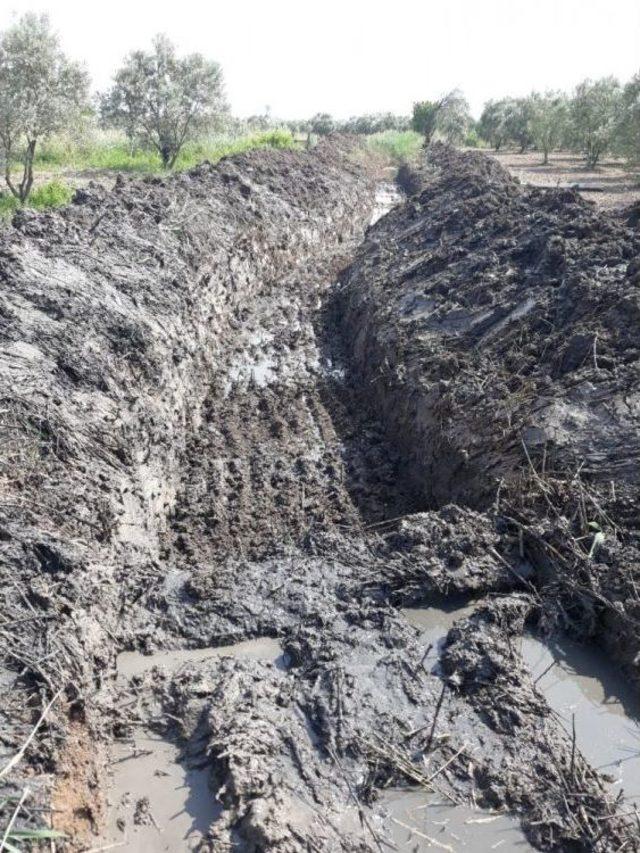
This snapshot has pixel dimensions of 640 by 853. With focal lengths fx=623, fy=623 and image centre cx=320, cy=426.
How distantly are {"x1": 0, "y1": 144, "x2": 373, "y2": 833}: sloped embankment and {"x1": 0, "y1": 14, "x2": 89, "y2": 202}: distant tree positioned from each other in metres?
3.82

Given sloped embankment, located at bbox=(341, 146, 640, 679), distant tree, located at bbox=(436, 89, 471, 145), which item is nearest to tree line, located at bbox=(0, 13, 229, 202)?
sloped embankment, located at bbox=(341, 146, 640, 679)

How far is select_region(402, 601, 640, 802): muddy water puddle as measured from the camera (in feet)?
15.5

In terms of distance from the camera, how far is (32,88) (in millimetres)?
15336

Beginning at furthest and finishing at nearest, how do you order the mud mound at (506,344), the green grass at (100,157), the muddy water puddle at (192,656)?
1. the green grass at (100,157)
2. the mud mound at (506,344)
3. the muddy water puddle at (192,656)

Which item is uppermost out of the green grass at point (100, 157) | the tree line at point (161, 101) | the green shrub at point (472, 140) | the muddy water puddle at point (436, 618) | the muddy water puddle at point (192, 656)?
the green shrub at point (472, 140)

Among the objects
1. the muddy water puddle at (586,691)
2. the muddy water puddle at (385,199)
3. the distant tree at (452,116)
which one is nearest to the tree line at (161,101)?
the muddy water puddle at (385,199)

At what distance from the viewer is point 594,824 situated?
13.5ft

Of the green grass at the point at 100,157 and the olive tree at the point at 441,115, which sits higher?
the olive tree at the point at 441,115

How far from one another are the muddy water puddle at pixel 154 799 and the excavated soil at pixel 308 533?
0.07 feet

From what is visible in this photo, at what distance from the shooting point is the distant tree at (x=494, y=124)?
44181 mm

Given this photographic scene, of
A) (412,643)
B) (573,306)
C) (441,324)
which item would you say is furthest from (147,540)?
(573,306)

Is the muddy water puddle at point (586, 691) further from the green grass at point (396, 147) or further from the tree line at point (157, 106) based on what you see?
the green grass at point (396, 147)

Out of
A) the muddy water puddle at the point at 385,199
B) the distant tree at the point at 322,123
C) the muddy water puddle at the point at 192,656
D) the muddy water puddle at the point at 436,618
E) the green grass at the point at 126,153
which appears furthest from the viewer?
the distant tree at the point at 322,123

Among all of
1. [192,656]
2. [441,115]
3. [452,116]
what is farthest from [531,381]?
[452,116]
